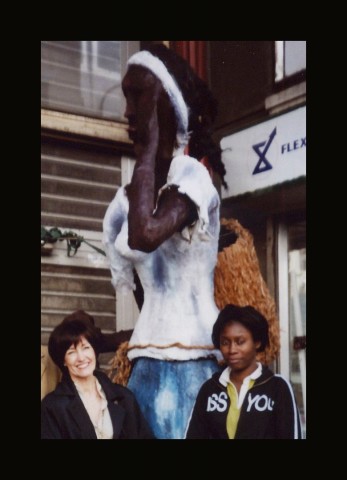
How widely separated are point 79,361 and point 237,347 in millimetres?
436

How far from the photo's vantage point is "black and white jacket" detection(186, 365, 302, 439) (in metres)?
2.68

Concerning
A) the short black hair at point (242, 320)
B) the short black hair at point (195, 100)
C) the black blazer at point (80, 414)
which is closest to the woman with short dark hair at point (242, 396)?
the short black hair at point (242, 320)

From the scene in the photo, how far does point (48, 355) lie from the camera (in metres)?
2.96

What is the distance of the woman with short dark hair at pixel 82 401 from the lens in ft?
8.83

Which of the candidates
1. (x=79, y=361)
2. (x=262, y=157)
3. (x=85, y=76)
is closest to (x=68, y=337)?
(x=79, y=361)

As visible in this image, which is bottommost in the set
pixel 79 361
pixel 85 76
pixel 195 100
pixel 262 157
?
pixel 79 361

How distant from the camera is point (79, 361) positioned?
2697 mm

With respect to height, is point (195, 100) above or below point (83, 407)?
above

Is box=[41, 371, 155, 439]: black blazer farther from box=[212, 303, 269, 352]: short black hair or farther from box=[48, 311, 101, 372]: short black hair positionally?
box=[212, 303, 269, 352]: short black hair

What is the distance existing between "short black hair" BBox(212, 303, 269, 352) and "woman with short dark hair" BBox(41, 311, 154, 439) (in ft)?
1.02

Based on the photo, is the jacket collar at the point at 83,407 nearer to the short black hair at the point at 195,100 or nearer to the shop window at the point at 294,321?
the shop window at the point at 294,321

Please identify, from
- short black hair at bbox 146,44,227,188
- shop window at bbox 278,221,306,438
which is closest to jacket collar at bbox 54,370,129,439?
shop window at bbox 278,221,306,438

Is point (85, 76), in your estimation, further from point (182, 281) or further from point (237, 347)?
point (237, 347)
